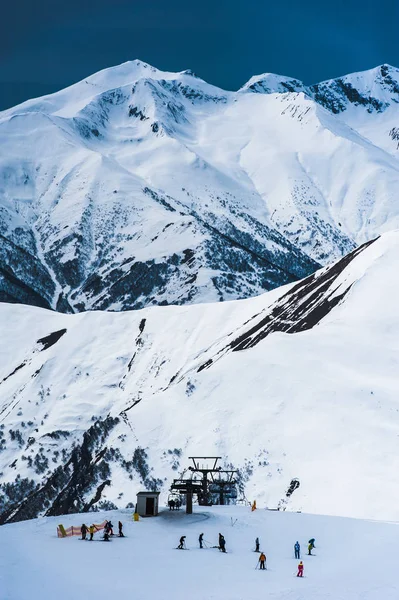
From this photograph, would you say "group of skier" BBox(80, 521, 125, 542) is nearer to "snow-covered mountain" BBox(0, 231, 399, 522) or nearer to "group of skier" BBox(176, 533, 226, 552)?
"group of skier" BBox(176, 533, 226, 552)

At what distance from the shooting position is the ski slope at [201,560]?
142 ft

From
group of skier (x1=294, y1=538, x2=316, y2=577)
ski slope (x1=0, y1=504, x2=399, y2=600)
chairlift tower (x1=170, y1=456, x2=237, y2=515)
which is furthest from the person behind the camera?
chairlift tower (x1=170, y1=456, x2=237, y2=515)

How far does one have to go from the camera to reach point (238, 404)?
97.1 metres

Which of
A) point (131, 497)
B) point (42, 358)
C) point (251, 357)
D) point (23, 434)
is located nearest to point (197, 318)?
point (42, 358)

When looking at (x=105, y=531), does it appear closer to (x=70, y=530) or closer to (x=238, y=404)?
(x=70, y=530)

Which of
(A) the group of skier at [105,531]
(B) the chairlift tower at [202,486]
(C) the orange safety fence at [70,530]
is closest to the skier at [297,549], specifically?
(A) the group of skier at [105,531]

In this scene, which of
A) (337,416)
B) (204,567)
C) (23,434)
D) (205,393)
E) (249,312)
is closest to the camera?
(204,567)

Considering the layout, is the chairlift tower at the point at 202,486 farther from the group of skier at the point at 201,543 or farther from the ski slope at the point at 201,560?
the group of skier at the point at 201,543

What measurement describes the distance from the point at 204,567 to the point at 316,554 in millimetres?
8733

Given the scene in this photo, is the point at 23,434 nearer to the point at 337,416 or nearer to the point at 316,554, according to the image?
the point at 337,416

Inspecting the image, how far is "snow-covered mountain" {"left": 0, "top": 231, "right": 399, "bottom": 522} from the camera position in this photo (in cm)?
8188

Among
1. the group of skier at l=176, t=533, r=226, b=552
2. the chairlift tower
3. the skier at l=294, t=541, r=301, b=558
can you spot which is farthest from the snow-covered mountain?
the group of skier at l=176, t=533, r=226, b=552

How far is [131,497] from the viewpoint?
305 ft

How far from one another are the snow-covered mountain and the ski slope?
10.5 meters
